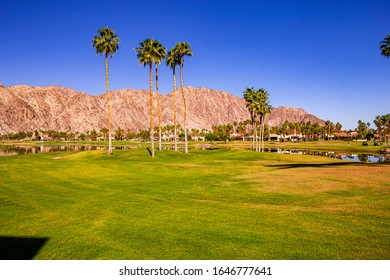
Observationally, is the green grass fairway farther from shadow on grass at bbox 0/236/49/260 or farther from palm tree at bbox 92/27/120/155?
palm tree at bbox 92/27/120/155

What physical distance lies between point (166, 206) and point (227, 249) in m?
6.47

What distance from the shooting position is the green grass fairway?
9.43 m

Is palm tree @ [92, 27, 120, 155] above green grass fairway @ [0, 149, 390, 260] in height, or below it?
above

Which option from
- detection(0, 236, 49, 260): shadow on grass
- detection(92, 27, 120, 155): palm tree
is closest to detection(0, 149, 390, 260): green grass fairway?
detection(0, 236, 49, 260): shadow on grass

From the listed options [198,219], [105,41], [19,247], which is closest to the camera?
[19,247]

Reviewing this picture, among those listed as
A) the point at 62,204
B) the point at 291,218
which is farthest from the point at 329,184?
the point at 62,204

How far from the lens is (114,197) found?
17641mm

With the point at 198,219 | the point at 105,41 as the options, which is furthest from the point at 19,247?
the point at 105,41

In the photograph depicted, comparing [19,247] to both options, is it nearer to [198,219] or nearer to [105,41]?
[198,219]

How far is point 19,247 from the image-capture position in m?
9.75

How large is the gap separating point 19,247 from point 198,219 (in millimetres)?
6886

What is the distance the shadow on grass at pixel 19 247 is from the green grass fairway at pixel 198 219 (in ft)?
0.29

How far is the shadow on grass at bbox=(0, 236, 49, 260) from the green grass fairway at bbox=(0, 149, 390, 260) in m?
0.09
